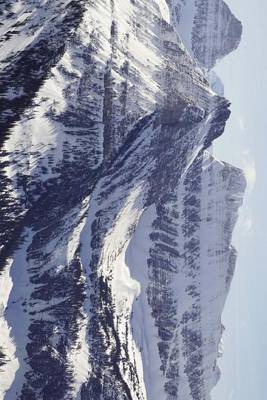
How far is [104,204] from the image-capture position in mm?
100312

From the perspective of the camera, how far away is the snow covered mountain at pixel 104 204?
A: 77125 millimetres

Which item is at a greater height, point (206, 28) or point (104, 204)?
point (206, 28)

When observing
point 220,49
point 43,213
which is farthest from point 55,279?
point 220,49

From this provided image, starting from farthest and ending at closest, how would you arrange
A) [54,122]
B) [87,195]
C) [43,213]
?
[87,195]
[43,213]
[54,122]

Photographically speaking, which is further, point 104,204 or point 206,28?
point 206,28

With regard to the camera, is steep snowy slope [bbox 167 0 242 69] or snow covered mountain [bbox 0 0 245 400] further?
steep snowy slope [bbox 167 0 242 69]

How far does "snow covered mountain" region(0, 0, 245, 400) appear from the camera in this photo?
3036 inches

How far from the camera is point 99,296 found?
102 m

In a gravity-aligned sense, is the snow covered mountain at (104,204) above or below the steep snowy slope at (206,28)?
below

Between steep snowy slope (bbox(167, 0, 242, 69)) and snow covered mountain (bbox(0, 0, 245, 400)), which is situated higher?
steep snowy slope (bbox(167, 0, 242, 69))

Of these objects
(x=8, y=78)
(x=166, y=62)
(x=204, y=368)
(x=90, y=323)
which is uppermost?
(x=166, y=62)

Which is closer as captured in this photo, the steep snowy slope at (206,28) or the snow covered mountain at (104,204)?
the snow covered mountain at (104,204)

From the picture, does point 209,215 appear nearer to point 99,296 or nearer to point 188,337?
point 188,337

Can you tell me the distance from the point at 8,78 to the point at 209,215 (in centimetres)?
8137
